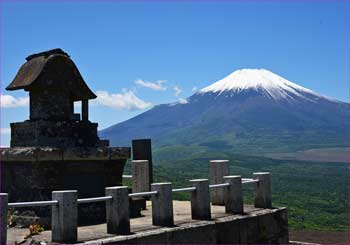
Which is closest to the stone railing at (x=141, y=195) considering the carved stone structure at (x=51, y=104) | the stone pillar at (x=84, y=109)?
the stone pillar at (x=84, y=109)

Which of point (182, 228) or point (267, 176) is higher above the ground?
point (267, 176)

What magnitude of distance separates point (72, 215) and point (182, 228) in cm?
250

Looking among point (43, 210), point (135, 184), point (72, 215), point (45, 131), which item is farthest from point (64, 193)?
point (135, 184)

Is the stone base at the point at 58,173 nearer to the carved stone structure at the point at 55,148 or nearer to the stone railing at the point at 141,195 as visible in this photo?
the carved stone structure at the point at 55,148

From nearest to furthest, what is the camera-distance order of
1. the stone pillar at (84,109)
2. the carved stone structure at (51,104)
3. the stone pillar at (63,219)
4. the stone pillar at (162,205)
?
the stone pillar at (63,219) < the stone pillar at (162,205) < the carved stone structure at (51,104) < the stone pillar at (84,109)

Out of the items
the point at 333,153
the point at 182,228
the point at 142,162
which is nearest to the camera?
the point at 182,228

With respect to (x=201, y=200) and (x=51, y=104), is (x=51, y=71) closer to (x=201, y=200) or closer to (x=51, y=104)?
(x=51, y=104)

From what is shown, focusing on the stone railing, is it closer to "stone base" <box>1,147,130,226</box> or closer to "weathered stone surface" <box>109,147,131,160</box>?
"weathered stone surface" <box>109,147,131,160</box>

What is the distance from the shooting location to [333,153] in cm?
19275

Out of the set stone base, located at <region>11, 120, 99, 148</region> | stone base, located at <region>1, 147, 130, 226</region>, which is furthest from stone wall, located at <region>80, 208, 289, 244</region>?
stone base, located at <region>11, 120, 99, 148</region>

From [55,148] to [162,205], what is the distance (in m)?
2.74

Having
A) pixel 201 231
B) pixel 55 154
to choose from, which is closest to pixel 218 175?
pixel 201 231

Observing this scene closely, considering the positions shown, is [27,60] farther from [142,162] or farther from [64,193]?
[64,193]

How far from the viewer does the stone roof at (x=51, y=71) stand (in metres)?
12.0
